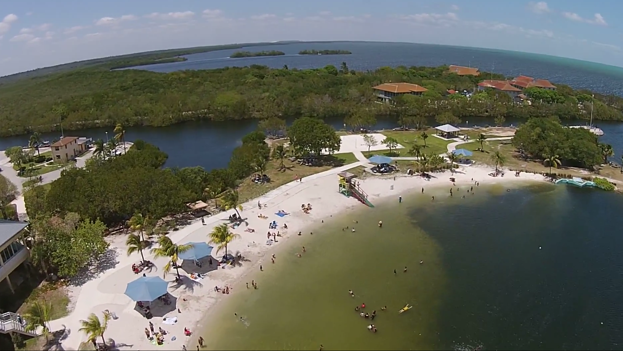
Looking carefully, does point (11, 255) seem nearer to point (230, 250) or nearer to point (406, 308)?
point (230, 250)

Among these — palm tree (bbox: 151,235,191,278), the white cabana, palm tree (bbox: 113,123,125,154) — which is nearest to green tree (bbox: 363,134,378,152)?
the white cabana

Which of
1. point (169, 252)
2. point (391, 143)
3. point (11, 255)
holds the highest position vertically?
point (391, 143)

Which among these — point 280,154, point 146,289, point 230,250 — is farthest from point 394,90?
point 146,289

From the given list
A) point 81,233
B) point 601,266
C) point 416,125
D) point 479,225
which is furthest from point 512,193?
point 81,233

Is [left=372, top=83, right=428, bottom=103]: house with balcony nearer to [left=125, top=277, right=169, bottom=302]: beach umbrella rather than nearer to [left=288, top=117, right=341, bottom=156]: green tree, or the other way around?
[left=288, top=117, right=341, bottom=156]: green tree

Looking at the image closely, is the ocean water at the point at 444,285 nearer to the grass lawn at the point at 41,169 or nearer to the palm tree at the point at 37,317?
the palm tree at the point at 37,317
